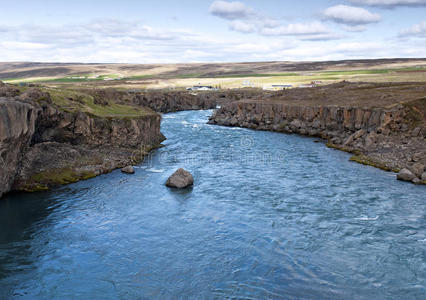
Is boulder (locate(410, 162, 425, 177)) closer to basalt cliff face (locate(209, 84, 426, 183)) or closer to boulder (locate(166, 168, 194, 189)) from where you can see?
basalt cliff face (locate(209, 84, 426, 183))

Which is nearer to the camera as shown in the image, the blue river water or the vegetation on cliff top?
the blue river water

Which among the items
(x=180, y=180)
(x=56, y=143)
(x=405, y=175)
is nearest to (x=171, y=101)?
(x=56, y=143)

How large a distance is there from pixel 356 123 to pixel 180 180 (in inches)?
1614

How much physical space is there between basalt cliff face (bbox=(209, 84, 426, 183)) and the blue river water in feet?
19.7

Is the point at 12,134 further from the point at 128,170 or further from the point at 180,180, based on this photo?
the point at 180,180

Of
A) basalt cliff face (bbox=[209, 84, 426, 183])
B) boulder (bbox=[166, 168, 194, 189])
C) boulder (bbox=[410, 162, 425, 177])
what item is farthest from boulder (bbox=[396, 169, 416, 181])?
boulder (bbox=[166, 168, 194, 189])

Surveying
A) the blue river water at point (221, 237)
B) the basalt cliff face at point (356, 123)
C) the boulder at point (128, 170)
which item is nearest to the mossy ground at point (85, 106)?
the boulder at point (128, 170)

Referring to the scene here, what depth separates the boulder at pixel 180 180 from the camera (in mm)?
40438

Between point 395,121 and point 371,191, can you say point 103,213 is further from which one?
point 395,121

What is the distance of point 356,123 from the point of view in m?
67.9

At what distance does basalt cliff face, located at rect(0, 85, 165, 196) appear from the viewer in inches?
1425

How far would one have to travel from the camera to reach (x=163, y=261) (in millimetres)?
25266

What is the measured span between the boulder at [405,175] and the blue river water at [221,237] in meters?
0.90

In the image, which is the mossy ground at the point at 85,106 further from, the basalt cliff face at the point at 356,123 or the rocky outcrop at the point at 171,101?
the rocky outcrop at the point at 171,101
